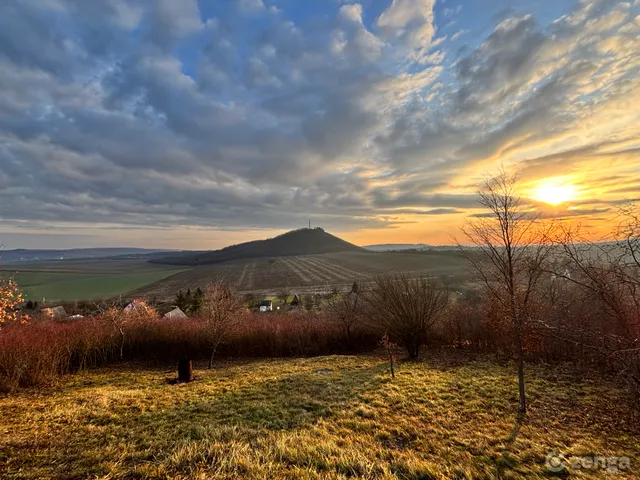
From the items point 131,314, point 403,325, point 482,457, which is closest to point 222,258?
point 131,314

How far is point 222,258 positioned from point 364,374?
15418cm

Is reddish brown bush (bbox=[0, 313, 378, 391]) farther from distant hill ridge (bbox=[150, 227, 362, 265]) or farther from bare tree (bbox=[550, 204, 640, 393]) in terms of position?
distant hill ridge (bbox=[150, 227, 362, 265])

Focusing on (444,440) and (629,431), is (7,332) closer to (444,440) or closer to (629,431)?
(444,440)

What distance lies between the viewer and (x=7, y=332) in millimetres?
12852

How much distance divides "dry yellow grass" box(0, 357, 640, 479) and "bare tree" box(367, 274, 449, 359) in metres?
5.00

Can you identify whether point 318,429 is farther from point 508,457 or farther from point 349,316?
point 349,316

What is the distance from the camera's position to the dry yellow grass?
16.1 ft

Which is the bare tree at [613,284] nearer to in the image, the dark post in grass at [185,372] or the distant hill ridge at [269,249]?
the dark post in grass at [185,372]

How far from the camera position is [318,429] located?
6.89 m

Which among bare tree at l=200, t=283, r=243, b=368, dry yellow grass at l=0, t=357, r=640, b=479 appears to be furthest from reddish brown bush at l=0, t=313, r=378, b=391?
dry yellow grass at l=0, t=357, r=640, b=479

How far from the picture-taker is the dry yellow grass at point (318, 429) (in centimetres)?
492

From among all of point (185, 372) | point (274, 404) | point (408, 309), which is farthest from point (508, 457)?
point (185, 372)

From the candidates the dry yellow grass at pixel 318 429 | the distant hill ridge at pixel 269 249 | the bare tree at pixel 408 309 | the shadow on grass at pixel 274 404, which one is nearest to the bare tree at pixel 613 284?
the dry yellow grass at pixel 318 429

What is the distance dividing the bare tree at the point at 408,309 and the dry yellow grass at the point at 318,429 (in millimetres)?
5003
